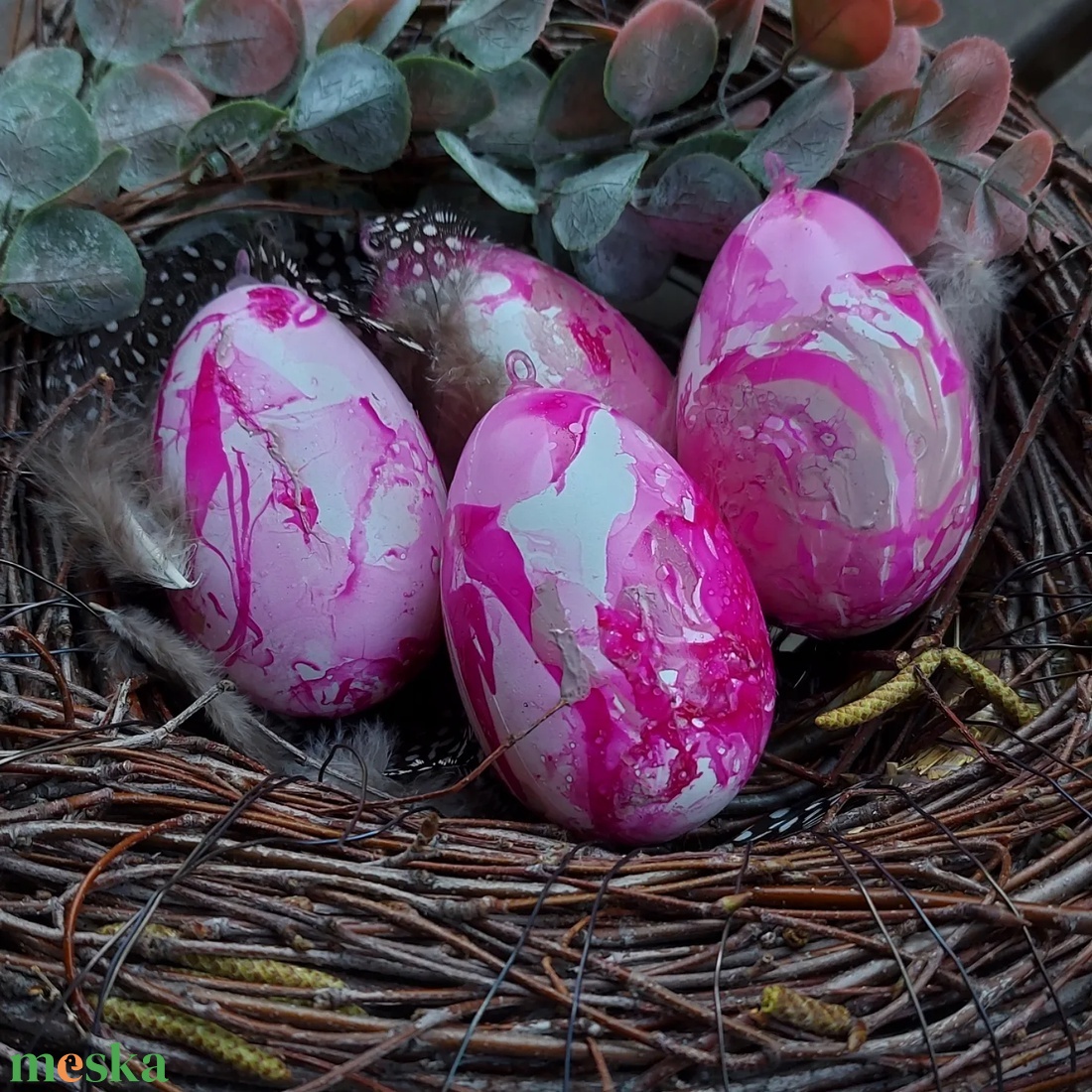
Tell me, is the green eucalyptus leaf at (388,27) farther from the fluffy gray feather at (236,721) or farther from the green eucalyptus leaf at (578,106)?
the fluffy gray feather at (236,721)

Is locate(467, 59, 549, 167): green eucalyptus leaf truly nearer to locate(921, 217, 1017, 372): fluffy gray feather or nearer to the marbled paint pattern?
the marbled paint pattern

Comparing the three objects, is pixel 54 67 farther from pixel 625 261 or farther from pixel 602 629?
pixel 602 629

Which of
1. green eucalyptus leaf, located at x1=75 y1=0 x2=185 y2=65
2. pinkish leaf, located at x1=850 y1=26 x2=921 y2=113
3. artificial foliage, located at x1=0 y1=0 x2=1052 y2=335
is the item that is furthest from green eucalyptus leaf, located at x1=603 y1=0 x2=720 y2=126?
green eucalyptus leaf, located at x1=75 y1=0 x2=185 y2=65

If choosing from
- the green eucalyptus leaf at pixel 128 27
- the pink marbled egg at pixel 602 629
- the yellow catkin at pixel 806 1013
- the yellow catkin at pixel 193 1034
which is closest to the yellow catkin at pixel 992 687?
the pink marbled egg at pixel 602 629

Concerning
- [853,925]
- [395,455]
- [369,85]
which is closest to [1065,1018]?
[853,925]

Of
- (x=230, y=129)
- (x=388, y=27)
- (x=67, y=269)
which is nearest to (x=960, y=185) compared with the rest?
(x=388, y=27)

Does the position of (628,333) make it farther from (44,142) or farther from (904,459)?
(44,142)
